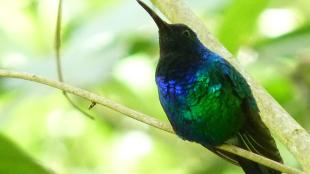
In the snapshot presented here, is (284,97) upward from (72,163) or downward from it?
upward

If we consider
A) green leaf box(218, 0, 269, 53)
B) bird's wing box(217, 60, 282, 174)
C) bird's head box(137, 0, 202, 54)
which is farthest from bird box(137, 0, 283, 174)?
green leaf box(218, 0, 269, 53)

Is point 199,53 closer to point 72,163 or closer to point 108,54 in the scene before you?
point 108,54

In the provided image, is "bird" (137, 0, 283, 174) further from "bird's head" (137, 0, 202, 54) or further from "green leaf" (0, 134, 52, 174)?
"green leaf" (0, 134, 52, 174)

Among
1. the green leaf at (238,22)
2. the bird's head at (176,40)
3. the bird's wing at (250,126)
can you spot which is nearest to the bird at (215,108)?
the bird's wing at (250,126)

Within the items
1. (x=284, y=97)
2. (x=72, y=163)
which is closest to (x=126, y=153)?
(x=72, y=163)

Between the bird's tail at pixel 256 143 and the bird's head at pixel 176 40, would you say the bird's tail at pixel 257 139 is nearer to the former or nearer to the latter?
the bird's tail at pixel 256 143
